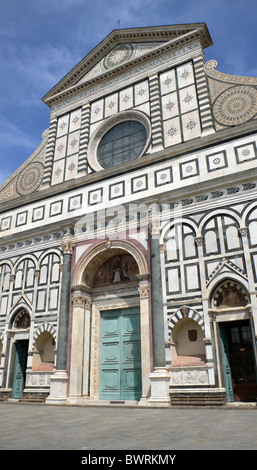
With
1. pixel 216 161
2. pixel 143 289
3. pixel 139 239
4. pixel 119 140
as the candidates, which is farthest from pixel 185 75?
pixel 143 289

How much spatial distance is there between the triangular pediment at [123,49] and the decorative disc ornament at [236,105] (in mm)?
3672

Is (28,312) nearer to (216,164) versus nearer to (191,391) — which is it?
(191,391)

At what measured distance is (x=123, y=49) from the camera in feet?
62.7

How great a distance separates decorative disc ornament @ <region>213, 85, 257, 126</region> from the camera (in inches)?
548

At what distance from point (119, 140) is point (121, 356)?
9.86m

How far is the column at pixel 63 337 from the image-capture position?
13195mm

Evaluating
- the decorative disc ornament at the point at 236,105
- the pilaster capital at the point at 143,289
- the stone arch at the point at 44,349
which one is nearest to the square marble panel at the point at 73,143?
the decorative disc ornament at the point at 236,105

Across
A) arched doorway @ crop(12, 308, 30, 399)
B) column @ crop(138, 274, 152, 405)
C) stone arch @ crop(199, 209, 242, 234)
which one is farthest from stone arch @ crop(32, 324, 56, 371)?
stone arch @ crop(199, 209, 242, 234)

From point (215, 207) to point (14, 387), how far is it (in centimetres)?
1110

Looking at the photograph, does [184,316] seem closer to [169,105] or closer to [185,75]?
[169,105]

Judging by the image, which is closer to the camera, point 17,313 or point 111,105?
point 17,313

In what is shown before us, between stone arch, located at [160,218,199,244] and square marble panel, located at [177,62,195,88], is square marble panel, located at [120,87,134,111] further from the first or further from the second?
stone arch, located at [160,218,199,244]

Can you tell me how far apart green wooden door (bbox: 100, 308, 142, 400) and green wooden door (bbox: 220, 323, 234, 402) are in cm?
344

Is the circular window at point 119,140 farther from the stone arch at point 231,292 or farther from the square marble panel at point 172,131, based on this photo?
the stone arch at point 231,292
